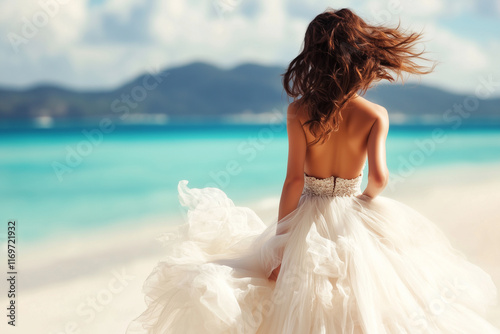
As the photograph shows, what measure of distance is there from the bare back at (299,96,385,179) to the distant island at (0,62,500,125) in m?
14.5

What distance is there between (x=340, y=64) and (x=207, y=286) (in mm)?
970

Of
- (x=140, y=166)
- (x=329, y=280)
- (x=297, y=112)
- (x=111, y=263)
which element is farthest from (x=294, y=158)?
(x=140, y=166)

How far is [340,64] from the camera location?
5.60 feet

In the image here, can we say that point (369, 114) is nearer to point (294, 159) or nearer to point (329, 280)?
point (294, 159)

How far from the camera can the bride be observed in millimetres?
1517

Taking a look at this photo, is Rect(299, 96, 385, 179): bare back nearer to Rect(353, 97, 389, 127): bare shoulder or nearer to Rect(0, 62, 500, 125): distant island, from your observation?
Rect(353, 97, 389, 127): bare shoulder

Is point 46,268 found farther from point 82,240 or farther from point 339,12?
point 339,12

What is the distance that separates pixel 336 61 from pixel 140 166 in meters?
7.88

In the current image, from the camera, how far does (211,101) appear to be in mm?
18047

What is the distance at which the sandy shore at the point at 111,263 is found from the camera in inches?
114

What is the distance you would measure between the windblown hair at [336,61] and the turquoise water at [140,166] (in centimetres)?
399

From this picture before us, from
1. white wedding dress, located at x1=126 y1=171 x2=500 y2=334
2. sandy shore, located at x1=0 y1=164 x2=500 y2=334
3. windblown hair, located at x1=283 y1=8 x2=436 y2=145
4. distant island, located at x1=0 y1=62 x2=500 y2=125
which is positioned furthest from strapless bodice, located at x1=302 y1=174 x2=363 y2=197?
distant island, located at x1=0 y1=62 x2=500 y2=125

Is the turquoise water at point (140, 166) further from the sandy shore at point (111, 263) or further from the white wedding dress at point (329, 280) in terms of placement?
the white wedding dress at point (329, 280)

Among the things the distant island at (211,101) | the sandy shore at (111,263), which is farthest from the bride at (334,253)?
the distant island at (211,101)
